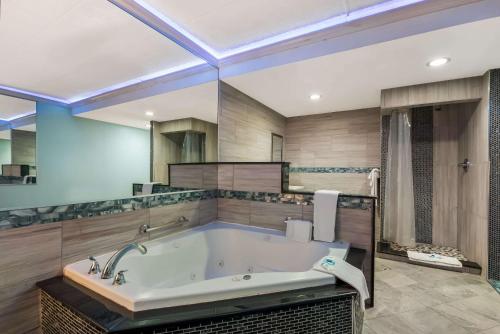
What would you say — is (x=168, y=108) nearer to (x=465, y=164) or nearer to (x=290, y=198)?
(x=290, y=198)

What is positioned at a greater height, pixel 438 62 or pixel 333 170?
pixel 438 62

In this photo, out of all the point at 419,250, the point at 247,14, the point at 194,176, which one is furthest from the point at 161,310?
the point at 419,250

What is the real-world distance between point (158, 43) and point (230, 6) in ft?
2.43

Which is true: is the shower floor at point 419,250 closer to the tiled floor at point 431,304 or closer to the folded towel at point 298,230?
the tiled floor at point 431,304

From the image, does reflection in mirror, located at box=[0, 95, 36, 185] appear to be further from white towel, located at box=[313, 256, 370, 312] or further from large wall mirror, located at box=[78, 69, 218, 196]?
white towel, located at box=[313, 256, 370, 312]

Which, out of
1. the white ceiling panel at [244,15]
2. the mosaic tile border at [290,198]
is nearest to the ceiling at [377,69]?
the white ceiling panel at [244,15]

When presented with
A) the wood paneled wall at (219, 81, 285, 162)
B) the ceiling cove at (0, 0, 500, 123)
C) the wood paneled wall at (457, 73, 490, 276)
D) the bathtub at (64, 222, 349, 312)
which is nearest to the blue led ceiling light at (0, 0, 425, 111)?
Answer: the ceiling cove at (0, 0, 500, 123)

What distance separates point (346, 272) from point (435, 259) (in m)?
2.10

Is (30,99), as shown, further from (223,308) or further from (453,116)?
(453,116)

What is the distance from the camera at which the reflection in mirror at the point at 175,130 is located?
1.96 metres

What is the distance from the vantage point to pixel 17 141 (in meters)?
1.28

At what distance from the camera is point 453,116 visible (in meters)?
3.06

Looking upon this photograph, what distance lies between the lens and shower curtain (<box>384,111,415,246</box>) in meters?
3.01

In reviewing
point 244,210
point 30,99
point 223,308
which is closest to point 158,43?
point 30,99
